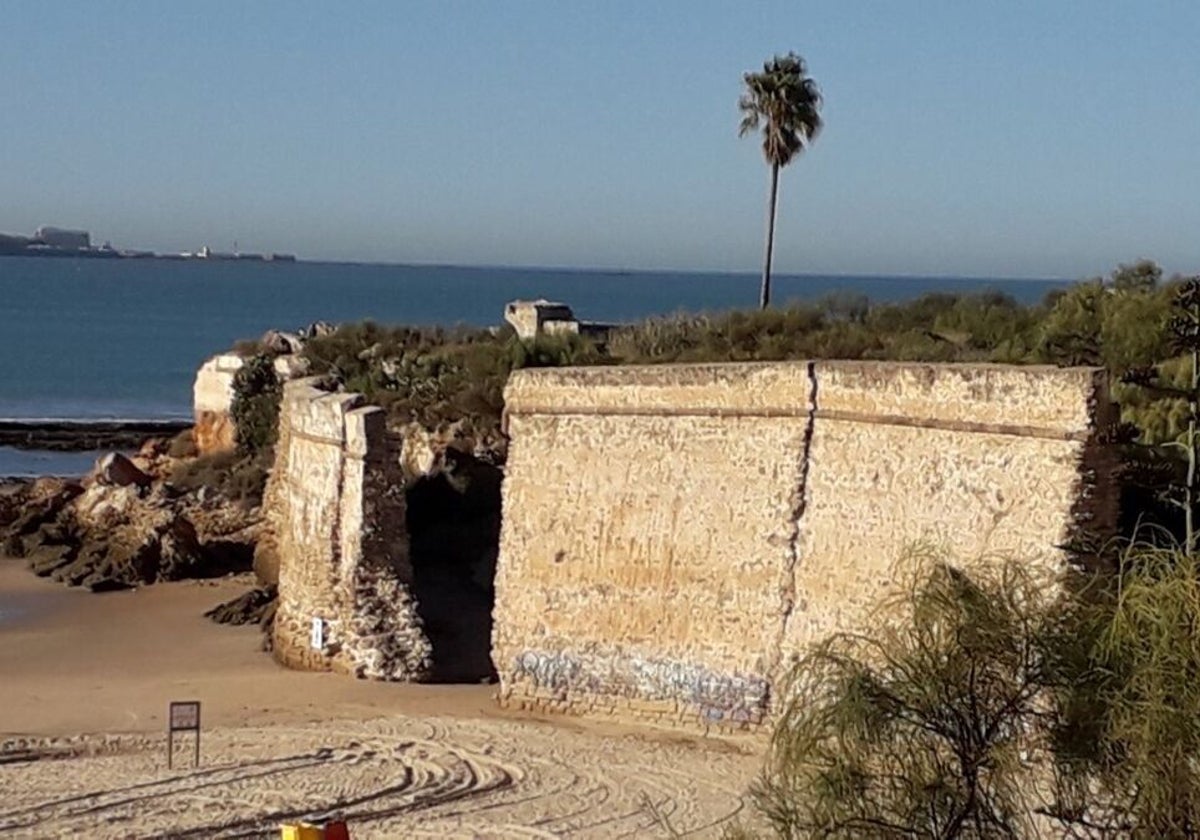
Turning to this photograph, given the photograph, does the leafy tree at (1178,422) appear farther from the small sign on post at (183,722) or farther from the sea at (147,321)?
the sea at (147,321)

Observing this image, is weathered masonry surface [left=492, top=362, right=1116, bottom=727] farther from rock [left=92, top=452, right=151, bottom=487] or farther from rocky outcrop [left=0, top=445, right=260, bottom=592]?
rock [left=92, top=452, right=151, bottom=487]

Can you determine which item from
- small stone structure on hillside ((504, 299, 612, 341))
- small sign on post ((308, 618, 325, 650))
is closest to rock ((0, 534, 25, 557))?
small stone structure on hillside ((504, 299, 612, 341))

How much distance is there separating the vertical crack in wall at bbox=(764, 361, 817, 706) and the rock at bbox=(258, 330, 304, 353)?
23.2 m

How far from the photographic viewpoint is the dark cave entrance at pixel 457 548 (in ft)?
71.0

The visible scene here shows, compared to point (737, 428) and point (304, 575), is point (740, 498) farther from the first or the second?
point (304, 575)

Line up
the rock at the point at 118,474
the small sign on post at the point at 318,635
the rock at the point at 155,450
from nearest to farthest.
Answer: the small sign on post at the point at 318,635
the rock at the point at 118,474
the rock at the point at 155,450

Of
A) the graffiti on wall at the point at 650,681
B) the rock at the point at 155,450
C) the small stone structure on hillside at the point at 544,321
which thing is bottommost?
the rock at the point at 155,450

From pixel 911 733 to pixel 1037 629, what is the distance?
2.99 ft

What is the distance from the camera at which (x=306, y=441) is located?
67.3 feet

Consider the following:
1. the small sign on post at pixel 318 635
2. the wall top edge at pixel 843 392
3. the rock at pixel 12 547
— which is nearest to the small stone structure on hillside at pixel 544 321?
the rock at pixel 12 547

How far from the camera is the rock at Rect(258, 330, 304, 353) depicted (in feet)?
125

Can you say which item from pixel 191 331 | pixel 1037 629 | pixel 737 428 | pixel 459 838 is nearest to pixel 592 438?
pixel 737 428

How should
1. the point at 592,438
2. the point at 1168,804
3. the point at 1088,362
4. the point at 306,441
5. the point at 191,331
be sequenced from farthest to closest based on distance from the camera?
the point at 191,331
the point at 306,441
the point at 1088,362
the point at 592,438
the point at 1168,804

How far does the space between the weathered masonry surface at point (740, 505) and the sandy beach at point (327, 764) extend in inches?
27.0
